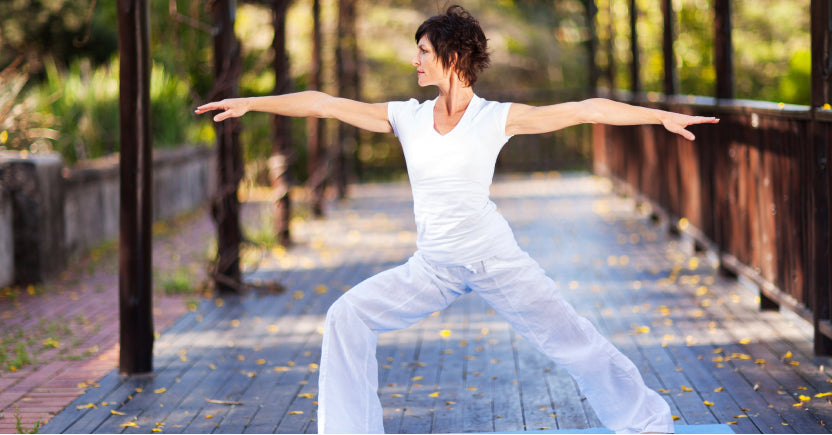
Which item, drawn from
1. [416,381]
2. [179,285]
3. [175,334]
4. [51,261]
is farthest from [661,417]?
[51,261]

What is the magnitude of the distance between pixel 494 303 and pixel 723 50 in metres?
5.59

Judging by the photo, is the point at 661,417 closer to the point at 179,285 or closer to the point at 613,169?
the point at 179,285

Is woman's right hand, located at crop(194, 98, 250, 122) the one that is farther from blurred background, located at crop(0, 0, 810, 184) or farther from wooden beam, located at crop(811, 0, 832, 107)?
blurred background, located at crop(0, 0, 810, 184)

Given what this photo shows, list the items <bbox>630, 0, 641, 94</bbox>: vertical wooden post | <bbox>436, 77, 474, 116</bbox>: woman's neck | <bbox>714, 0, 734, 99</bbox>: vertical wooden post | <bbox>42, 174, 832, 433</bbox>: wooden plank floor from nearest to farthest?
<bbox>436, 77, 474, 116</bbox>: woman's neck
<bbox>42, 174, 832, 433</bbox>: wooden plank floor
<bbox>714, 0, 734, 99</bbox>: vertical wooden post
<bbox>630, 0, 641, 94</bbox>: vertical wooden post

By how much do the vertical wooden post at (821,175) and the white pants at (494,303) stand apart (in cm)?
223

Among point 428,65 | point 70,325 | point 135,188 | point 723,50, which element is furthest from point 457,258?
point 723,50

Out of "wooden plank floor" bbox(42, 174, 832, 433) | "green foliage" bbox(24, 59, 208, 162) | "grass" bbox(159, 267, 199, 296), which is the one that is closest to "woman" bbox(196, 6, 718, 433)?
"wooden plank floor" bbox(42, 174, 832, 433)

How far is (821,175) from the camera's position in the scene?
249 inches

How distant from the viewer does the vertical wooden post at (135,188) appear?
6391 mm

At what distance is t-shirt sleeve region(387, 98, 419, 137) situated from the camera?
4461mm

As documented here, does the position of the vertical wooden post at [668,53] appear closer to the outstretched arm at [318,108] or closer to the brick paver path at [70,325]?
the brick paver path at [70,325]

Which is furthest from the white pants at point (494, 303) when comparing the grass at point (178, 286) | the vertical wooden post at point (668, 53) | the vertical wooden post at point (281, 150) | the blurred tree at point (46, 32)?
the blurred tree at point (46, 32)

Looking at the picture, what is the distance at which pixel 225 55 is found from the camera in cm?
941

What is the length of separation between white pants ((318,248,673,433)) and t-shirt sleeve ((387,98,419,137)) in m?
0.51
